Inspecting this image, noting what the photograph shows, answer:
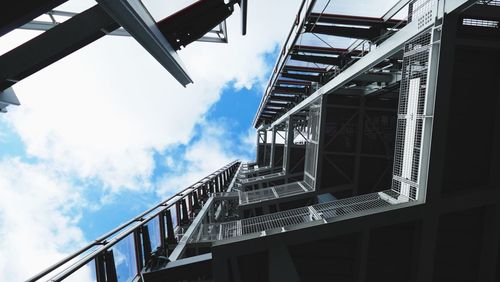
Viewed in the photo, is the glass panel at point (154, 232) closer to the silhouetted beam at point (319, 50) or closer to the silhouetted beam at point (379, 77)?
the silhouetted beam at point (319, 50)

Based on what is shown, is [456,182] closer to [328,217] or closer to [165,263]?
[328,217]

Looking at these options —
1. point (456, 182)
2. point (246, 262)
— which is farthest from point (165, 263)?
point (456, 182)

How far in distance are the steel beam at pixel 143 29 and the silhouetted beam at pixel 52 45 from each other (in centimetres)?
32

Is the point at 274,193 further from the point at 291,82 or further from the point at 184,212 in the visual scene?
the point at 291,82

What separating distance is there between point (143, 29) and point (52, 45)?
3.12 ft

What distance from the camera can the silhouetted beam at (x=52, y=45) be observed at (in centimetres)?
282

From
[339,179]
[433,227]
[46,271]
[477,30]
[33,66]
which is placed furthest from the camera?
[339,179]

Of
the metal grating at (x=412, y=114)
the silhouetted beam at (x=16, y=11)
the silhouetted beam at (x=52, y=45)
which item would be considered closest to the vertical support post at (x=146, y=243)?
the silhouetted beam at (x=52, y=45)

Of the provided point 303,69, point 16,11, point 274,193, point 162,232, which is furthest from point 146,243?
point 303,69

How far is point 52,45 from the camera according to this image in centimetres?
294

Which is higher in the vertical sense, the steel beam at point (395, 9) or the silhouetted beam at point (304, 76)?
the steel beam at point (395, 9)

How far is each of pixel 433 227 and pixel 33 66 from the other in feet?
28.5

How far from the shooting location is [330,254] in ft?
26.9

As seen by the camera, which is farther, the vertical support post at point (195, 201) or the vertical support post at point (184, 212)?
the vertical support post at point (195, 201)
